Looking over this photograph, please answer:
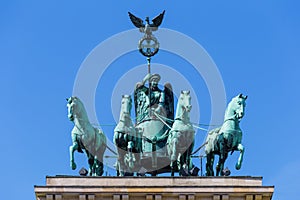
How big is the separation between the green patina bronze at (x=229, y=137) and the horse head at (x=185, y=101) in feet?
6.18

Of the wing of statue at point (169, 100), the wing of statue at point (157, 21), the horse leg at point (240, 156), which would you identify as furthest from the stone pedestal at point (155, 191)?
the wing of statue at point (157, 21)

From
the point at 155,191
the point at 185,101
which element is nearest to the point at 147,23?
the point at 185,101

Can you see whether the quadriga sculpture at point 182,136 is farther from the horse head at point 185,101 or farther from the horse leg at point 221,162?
the horse leg at point 221,162

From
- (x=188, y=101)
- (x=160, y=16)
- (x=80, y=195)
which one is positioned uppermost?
(x=160, y=16)

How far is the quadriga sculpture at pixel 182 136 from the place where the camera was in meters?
74.3

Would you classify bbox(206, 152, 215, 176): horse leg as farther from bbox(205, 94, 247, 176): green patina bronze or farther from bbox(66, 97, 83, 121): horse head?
bbox(66, 97, 83, 121): horse head

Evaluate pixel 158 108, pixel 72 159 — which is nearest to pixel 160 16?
pixel 158 108

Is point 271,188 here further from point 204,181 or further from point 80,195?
point 80,195

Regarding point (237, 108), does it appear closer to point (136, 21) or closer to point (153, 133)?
point (153, 133)

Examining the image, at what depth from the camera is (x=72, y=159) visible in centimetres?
7431

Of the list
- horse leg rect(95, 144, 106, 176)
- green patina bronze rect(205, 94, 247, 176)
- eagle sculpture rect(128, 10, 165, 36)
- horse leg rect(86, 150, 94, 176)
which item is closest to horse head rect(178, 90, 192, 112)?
green patina bronze rect(205, 94, 247, 176)

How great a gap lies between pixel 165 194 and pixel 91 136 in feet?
16.4

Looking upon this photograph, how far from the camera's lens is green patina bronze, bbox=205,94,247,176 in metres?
74.2

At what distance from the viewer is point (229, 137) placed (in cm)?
7419
